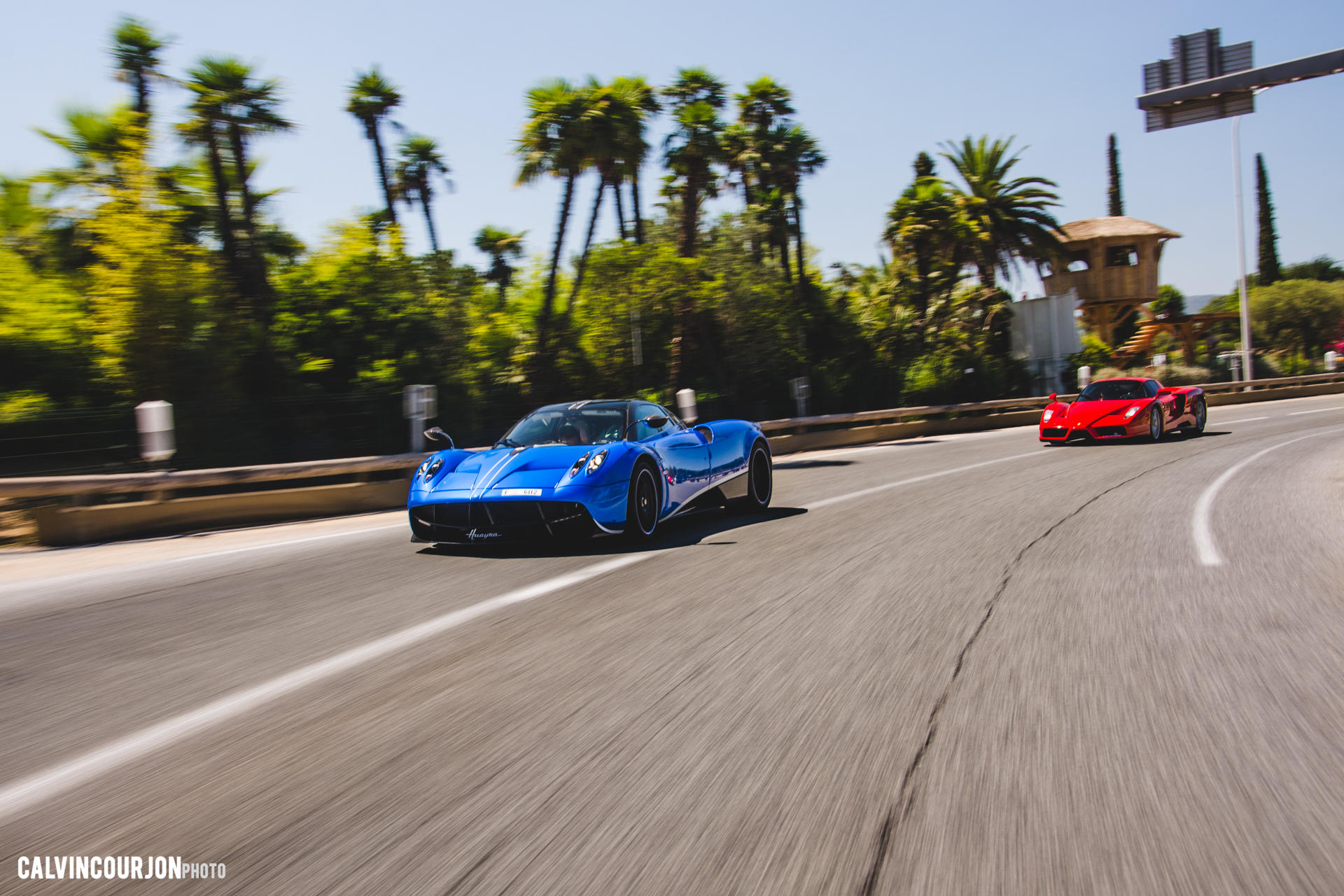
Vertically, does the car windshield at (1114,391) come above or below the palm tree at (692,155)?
below

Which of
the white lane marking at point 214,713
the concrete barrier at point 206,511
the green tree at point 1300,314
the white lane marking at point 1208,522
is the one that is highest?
the green tree at point 1300,314

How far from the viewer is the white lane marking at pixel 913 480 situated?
36.7 ft

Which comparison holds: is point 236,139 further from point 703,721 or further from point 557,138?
point 703,721

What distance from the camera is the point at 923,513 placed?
9625mm

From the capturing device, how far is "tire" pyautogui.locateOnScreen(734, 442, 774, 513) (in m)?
10.5

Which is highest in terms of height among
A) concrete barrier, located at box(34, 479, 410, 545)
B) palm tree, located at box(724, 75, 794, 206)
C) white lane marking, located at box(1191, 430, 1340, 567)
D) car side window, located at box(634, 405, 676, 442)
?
palm tree, located at box(724, 75, 794, 206)

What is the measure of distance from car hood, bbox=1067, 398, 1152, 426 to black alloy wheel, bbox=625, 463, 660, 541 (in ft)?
40.0

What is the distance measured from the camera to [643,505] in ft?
27.2

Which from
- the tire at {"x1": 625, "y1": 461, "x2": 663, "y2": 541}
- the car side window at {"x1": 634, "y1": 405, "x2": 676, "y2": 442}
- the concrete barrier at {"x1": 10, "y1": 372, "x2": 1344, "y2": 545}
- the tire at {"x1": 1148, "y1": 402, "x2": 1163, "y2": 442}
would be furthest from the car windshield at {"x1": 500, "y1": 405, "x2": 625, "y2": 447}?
the tire at {"x1": 1148, "y1": 402, "x2": 1163, "y2": 442}

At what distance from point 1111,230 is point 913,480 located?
145 ft

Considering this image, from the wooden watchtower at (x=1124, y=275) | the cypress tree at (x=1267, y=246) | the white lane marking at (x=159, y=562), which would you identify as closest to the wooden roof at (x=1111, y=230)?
the wooden watchtower at (x=1124, y=275)

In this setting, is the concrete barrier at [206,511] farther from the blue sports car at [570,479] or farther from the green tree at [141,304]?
the green tree at [141,304]

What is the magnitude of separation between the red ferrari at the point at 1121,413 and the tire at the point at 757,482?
9.59 meters

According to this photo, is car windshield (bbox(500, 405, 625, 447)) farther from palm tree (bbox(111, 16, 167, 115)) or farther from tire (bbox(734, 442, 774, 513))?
palm tree (bbox(111, 16, 167, 115))
